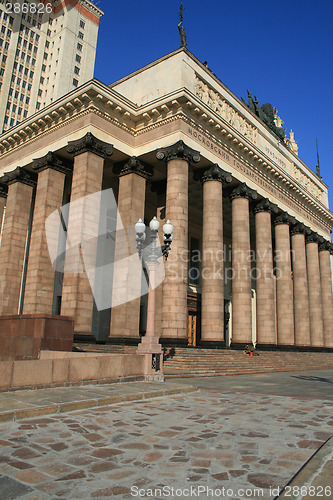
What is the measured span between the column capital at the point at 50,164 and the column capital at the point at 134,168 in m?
3.23

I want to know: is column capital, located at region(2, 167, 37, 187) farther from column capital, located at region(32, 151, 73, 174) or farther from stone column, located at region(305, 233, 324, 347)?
stone column, located at region(305, 233, 324, 347)

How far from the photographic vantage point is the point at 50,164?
2380cm

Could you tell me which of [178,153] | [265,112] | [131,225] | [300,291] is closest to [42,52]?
[265,112]

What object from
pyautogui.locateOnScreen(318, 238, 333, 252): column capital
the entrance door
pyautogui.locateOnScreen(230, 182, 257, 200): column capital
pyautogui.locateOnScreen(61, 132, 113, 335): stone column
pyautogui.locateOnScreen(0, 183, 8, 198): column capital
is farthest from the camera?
pyautogui.locateOnScreen(318, 238, 333, 252): column capital

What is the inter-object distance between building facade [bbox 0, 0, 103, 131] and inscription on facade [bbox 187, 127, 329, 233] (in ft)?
180

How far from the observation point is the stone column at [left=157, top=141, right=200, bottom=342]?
20.0m

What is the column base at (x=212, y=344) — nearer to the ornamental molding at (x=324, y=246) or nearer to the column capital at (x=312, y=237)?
the column capital at (x=312, y=237)

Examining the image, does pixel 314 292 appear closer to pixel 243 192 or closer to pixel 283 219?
pixel 283 219

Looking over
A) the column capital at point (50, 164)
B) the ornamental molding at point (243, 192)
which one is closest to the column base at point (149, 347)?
the column capital at point (50, 164)

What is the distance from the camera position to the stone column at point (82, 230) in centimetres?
1948

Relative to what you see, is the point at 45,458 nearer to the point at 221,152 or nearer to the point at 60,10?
the point at 221,152

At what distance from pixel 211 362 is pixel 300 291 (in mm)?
17496

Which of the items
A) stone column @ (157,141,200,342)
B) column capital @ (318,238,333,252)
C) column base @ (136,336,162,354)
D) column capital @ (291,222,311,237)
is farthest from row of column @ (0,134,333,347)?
column capital @ (318,238,333,252)

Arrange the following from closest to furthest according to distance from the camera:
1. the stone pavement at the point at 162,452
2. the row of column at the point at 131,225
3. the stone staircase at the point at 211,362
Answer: the stone pavement at the point at 162,452, the stone staircase at the point at 211,362, the row of column at the point at 131,225
